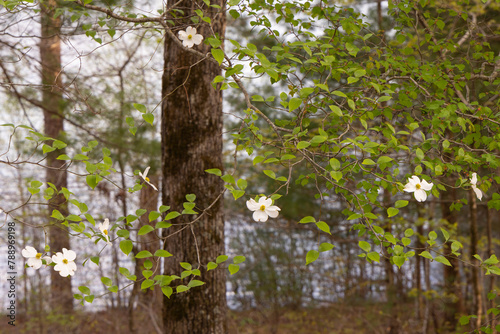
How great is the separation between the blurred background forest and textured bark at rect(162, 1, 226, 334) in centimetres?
172

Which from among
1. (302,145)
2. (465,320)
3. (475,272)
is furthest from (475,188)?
(475,272)

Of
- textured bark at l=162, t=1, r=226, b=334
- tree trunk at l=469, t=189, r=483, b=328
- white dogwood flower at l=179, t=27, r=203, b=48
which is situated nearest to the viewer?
white dogwood flower at l=179, t=27, r=203, b=48

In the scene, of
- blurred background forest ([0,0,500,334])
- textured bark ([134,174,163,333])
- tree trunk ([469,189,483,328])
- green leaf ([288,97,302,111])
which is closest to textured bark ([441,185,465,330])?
blurred background forest ([0,0,500,334])

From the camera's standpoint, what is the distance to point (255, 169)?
626cm

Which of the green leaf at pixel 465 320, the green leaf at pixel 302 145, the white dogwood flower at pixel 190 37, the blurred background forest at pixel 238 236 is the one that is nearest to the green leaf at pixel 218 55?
A: the white dogwood flower at pixel 190 37

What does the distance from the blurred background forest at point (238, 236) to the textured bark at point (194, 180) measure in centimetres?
172

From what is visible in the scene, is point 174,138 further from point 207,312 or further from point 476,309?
point 476,309

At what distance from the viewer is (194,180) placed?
95.3 inches

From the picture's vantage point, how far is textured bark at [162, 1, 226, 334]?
2373mm

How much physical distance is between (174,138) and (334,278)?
4509 mm

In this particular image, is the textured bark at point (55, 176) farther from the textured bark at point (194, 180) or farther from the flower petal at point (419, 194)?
the flower petal at point (419, 194)

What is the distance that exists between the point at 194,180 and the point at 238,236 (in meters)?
4.30

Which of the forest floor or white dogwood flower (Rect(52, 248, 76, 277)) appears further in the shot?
the forest floor

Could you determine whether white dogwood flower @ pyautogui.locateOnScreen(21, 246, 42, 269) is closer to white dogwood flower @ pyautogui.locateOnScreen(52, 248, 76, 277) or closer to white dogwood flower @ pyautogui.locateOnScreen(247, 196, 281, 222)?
white dogwood flower @ pyautogui.locateOnScreen(52, 248, 76, 277)
